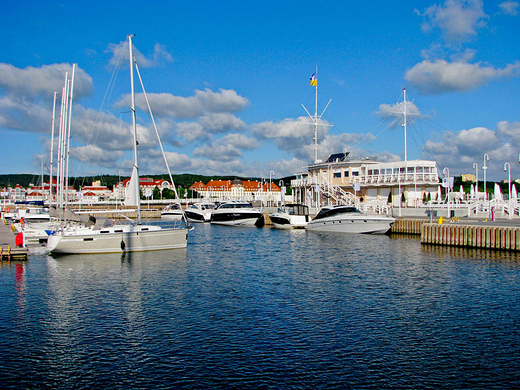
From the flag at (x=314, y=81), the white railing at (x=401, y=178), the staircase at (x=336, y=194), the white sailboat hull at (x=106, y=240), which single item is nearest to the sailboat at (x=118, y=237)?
the white sailboat hull at (x=106, y=240)

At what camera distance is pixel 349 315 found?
56.4 ft

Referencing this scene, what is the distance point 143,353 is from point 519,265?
23.6 meters

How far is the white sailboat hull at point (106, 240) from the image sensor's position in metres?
32.8

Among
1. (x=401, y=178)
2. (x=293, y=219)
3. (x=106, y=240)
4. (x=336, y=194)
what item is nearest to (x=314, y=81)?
(x=336, y=194)

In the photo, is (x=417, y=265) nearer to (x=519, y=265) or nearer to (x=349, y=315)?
(x=519, y=265)

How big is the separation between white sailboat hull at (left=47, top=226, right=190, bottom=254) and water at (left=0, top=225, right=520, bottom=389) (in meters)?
3.87

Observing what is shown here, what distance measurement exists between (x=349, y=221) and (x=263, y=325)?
1320 inches

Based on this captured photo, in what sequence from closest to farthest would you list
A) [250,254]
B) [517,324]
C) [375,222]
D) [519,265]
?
[517,324], [519,265], [250,254], [375,222]

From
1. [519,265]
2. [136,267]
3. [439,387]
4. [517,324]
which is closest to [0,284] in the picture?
[136,267]

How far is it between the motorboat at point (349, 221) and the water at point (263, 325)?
55.9 feet

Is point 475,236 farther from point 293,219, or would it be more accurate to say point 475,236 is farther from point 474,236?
point 293,219

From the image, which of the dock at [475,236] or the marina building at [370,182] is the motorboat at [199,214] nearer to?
the marina building at [370,182]

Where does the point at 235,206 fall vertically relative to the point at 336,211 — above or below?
above

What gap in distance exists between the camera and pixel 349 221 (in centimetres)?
4812
